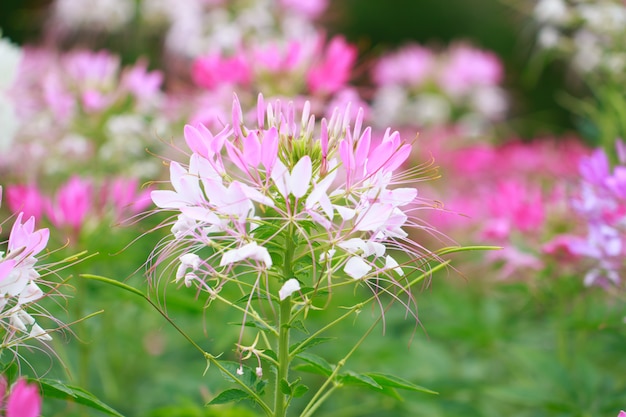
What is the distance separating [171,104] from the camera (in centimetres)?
220

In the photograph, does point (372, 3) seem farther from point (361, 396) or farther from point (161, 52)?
point (361, 396)

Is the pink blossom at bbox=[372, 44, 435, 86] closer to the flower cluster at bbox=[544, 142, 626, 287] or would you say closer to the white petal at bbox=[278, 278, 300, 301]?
the flower cluster at bbox=[544, 142, 626, 287]

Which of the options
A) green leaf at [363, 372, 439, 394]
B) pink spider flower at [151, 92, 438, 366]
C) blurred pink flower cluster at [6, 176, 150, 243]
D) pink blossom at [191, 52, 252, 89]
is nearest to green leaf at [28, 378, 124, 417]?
pink spider flower at [151, 92, 438, 366]

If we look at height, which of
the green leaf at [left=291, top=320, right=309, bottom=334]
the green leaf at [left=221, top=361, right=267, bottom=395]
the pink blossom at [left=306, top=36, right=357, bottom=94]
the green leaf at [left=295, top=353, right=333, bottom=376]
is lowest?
the green leaf at [left=221, top=361, right=267, bottom=395]

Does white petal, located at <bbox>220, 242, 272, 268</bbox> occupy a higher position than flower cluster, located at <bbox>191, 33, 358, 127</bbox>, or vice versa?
white petal, located at <bbox>220, 242, 272, 268</bbox>

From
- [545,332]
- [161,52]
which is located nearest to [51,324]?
[545,332]

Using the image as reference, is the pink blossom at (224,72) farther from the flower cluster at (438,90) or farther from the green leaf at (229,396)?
the flower cluster at (438,90)

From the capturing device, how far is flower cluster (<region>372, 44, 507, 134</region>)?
2992mm

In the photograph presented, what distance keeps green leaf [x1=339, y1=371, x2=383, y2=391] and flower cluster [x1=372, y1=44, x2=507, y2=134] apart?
2216 millimetres

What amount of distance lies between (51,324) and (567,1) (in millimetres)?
1635

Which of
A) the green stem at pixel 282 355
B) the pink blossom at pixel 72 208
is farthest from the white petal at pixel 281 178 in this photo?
the pink blossom at pixel 72 208

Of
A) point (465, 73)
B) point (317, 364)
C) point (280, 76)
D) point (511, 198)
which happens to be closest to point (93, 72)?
point (280, 76)

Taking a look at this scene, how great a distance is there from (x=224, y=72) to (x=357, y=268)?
1.05 m

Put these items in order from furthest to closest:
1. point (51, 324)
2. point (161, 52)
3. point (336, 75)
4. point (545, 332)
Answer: point (161, 52) → point (545, 332) → point (336, 75) → point (51, 324)
